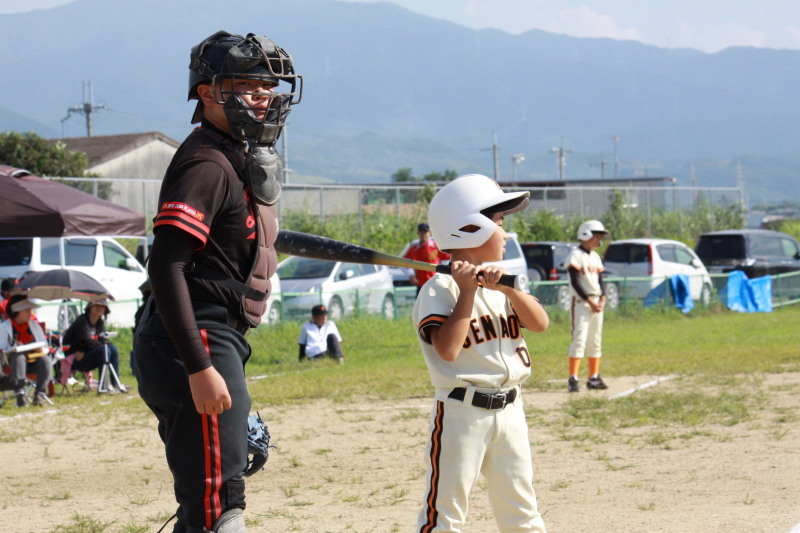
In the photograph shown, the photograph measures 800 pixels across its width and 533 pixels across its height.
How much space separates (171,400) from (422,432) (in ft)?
Answer: 17.9

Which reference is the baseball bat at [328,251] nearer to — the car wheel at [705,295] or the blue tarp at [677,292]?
the blue tarp at [677,292]

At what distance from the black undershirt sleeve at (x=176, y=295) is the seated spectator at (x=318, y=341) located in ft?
39.5

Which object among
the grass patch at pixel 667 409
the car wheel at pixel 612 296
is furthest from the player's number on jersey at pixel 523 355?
the car wheel at pixel 612 296

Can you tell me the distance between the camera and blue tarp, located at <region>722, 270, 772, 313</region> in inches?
966

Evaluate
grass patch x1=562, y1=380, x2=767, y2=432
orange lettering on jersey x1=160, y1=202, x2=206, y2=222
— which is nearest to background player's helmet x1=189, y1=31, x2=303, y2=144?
orange lettering on jersey x1=160, y1=202, x2=206, y2=222

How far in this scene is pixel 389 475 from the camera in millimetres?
7152

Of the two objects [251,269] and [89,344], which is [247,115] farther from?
[89,344]

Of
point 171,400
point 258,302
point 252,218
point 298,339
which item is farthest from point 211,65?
point 298,339

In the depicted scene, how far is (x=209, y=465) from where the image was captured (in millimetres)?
3623

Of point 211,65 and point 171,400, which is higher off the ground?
point 211,65

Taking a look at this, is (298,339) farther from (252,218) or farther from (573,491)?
(252,218)

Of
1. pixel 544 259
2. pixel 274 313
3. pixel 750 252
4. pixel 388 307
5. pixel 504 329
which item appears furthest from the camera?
pixel 750 252

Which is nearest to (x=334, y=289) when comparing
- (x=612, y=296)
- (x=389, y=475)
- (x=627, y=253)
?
(x=612, y=296)

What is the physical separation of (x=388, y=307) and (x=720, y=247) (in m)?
12.2
